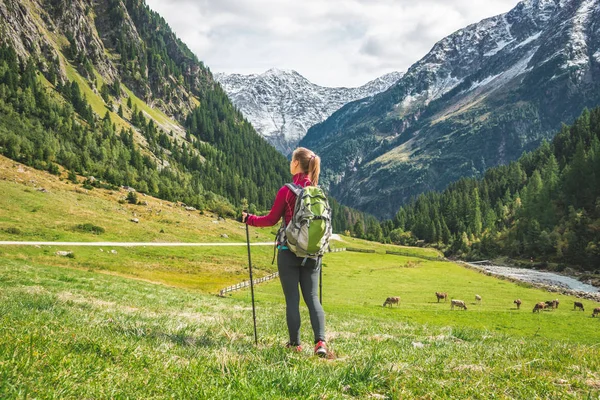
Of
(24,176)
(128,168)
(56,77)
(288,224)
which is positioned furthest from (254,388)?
(56,77)

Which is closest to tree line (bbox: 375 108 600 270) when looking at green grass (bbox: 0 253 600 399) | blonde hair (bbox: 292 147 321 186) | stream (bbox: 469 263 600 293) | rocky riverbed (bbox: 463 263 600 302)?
stream (bbox: 469 263 600 293)

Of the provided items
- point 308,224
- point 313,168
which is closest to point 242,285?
point 313,168

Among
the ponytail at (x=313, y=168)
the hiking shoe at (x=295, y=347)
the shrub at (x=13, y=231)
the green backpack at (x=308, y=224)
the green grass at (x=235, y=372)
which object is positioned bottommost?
the hiking shoe at (x=295, y=347)

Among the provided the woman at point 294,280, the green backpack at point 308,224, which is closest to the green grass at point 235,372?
the woman at point 294,280

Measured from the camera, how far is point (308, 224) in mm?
7781

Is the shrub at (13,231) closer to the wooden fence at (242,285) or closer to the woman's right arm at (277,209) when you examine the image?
the wooden fence at (242,285)

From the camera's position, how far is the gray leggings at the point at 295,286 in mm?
8250

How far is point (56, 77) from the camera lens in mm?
181875

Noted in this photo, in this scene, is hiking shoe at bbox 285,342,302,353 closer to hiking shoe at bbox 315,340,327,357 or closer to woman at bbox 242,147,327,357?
woman at bbox 242,147,327,357

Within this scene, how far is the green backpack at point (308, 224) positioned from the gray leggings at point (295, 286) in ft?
1.16

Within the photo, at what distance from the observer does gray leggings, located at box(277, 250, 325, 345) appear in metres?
8.25

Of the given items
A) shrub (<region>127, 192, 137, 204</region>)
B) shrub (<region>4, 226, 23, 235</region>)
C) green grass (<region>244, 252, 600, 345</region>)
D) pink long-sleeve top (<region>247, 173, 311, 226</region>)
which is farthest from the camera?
shrub (<region>127, 192, 137, 204</region>)

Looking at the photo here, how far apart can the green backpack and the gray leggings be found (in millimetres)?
352

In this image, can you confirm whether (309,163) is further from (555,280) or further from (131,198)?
(131,198)
